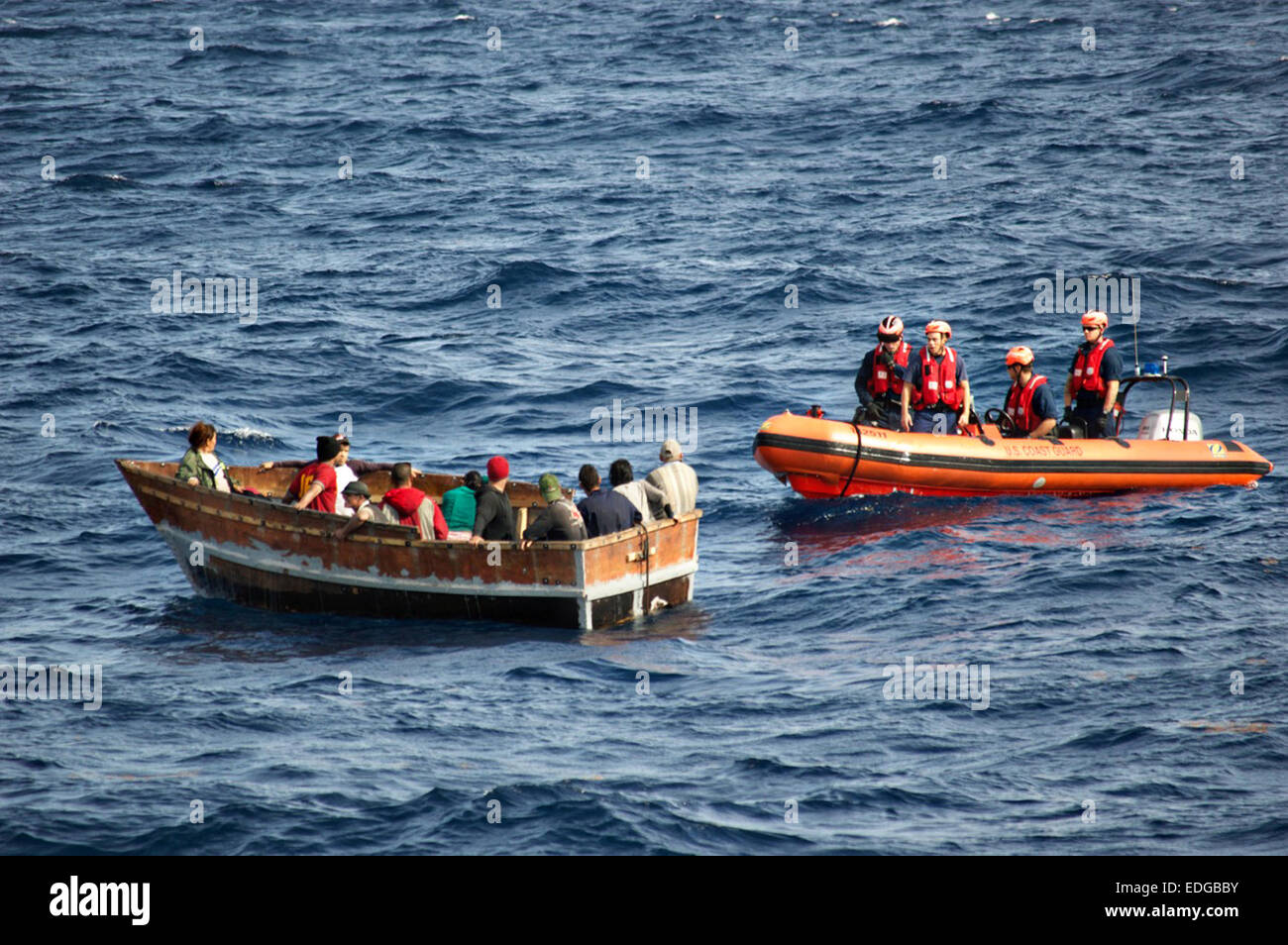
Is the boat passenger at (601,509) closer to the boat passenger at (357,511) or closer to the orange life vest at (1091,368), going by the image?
the boat passenger at (357,511)

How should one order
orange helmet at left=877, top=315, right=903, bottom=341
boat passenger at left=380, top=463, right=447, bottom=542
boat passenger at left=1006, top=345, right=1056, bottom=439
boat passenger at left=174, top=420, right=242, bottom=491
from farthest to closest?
boat passenger at left=1006, top=345, right=1056, bottom=439 → orange helmet at left=877, top=315, right=903, bottom=341 → boat passenger at left=174, top=420, right=242, bottom=491 → boat passenger at left=380, top=463, right=447, bottom=542

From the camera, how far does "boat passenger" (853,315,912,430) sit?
A: 1883 centimetres

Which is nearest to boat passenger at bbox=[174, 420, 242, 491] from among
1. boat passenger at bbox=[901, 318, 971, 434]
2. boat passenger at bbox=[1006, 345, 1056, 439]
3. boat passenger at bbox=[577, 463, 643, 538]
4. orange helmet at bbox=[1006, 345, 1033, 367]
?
boat passenger at bbox=[577, 463, 643, 538]

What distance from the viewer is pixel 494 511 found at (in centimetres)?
1477

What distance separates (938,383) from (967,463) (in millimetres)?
1083

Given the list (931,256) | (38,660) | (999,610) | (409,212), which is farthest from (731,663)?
(409,212)

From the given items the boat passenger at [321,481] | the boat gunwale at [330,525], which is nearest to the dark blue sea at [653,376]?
the boat gunwale at [330,525]

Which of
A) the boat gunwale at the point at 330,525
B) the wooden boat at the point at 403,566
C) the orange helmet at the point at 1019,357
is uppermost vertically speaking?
the orange helmet at the point at 1019,357

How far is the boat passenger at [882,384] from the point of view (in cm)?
1883

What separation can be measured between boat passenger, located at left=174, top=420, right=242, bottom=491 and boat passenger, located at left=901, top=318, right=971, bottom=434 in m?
8.25

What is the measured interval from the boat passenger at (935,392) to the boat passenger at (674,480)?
4.25 m

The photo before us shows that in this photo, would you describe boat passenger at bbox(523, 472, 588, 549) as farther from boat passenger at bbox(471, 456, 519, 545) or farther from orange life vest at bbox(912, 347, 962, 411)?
orange life vest at bbox(912, 347, 962, 411)

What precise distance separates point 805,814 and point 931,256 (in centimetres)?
2057

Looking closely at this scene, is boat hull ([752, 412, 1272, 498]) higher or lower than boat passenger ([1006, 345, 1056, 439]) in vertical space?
lower
